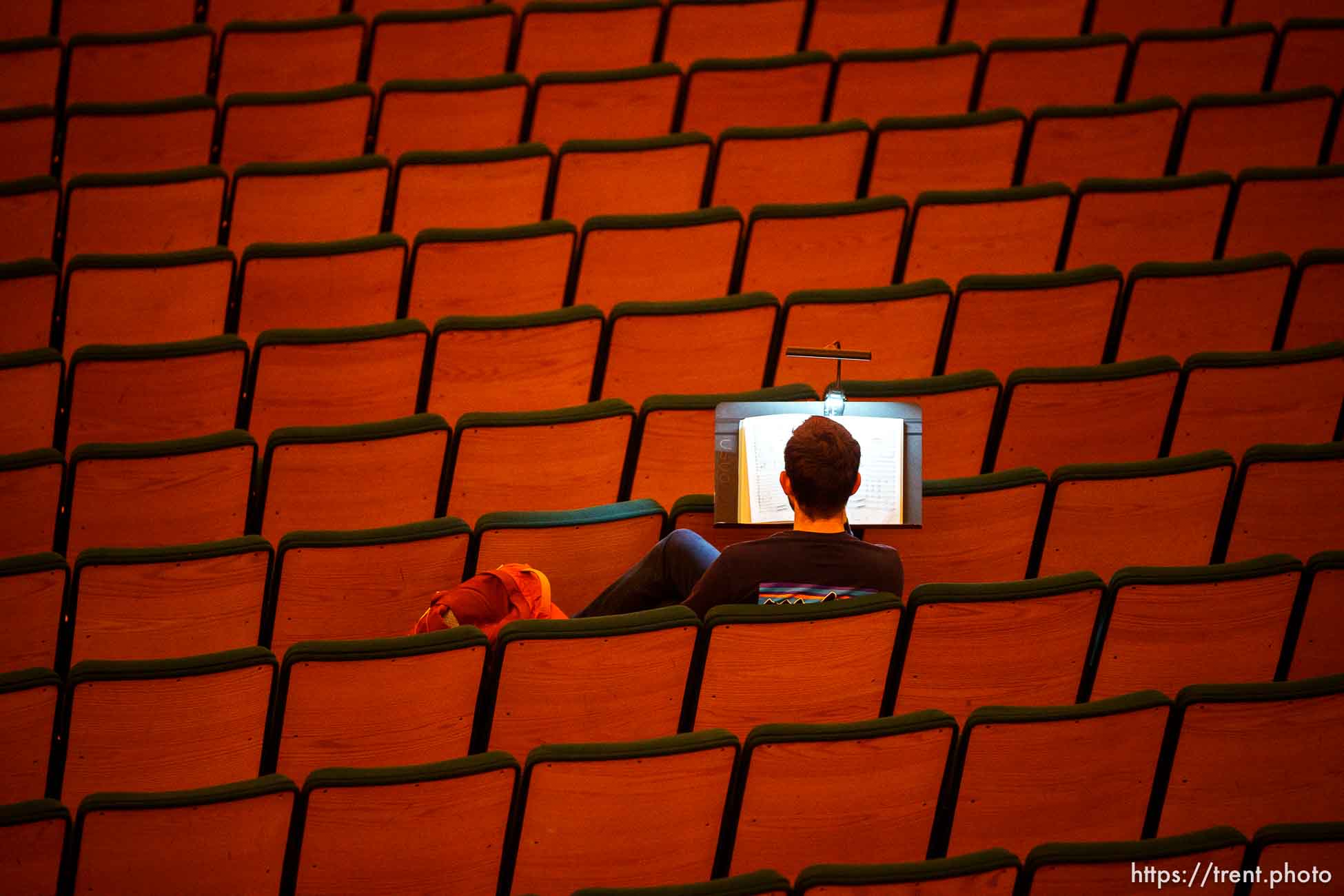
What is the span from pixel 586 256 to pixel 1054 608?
631 mm

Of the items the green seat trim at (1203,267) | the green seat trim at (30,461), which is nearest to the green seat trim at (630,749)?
the green seat trim at (30,461)

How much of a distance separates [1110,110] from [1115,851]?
3.52 feet

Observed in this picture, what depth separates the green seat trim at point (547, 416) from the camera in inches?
48.9

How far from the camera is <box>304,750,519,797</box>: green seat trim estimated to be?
0.88 m

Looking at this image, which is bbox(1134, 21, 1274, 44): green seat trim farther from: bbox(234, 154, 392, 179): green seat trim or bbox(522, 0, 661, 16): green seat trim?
bbox(234, 154, 392, 179): green seat trim

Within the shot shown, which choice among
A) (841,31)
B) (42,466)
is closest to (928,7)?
(841,31)

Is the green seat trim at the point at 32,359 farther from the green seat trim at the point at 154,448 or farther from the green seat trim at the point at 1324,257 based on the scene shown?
the green seat trim at the point at 1324,257

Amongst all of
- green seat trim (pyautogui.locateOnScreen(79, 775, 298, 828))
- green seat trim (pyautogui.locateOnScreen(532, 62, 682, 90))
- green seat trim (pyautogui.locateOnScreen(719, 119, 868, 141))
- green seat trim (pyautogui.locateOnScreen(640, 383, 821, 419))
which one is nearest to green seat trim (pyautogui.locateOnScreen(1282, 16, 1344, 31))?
green seat trim (pyautogui.locateOnScreen(719, 119, 868, 141))

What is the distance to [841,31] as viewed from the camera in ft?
6.40

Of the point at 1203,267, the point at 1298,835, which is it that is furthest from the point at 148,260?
the point at 1298,835

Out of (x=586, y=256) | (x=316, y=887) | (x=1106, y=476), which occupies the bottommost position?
(x=316, y=887)

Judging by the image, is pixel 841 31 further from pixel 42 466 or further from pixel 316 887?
pixel 316 887

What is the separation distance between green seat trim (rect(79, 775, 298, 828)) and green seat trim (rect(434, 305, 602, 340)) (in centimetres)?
56

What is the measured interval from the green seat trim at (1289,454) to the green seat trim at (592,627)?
1.67 ft
